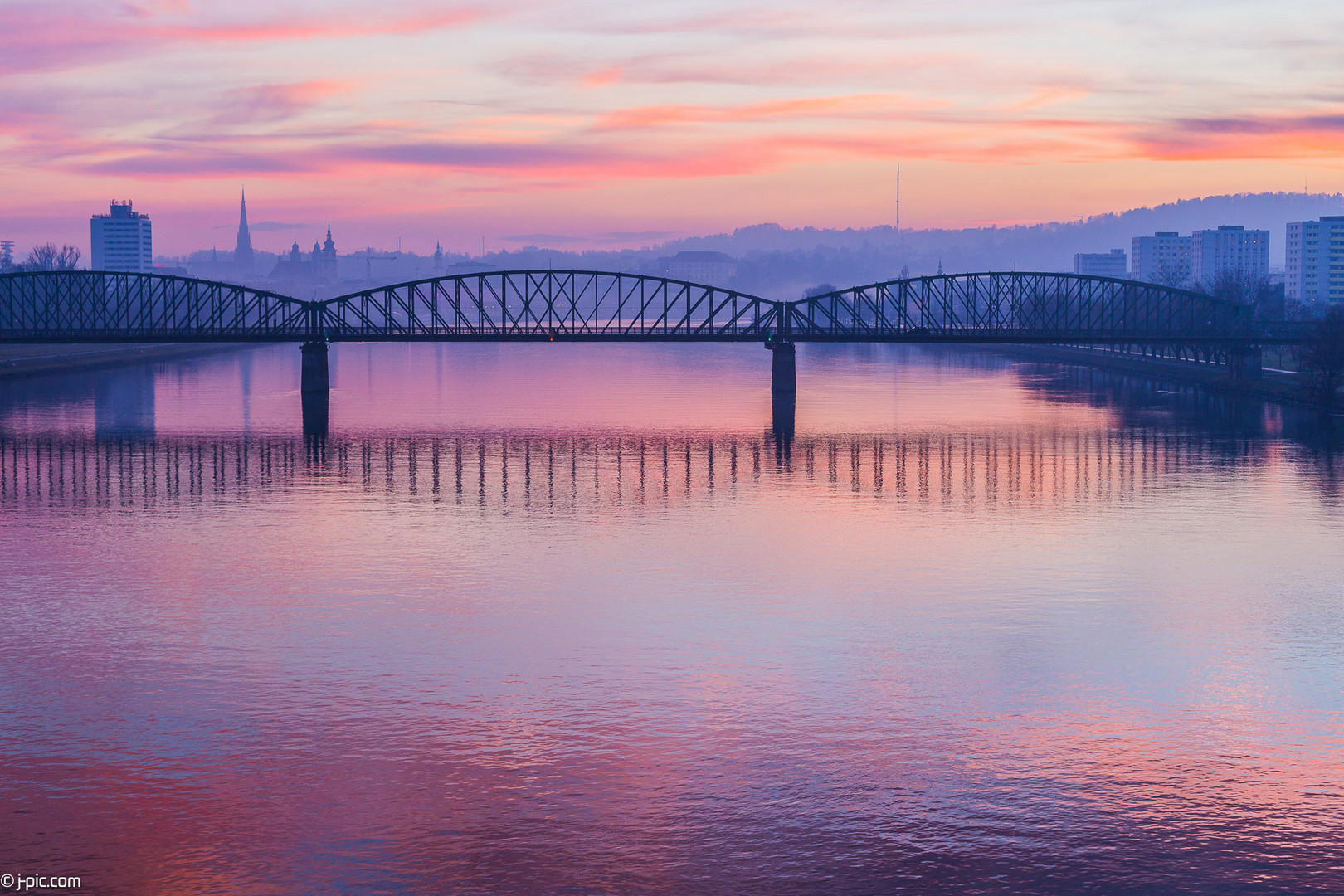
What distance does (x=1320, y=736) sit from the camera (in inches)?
1286

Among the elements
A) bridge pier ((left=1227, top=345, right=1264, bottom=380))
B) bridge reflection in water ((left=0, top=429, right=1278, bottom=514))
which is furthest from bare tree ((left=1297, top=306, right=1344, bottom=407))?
bridge reflection in water ((left=0, top=429, right=1278, bottom=514))

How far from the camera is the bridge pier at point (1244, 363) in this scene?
5915 inches

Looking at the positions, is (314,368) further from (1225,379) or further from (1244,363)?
(1244,363)

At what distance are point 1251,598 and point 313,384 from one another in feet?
352

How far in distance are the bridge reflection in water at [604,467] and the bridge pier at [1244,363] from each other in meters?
48.7

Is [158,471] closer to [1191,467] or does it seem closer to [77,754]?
[77,754]

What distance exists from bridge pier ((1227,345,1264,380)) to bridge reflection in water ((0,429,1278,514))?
160 ft

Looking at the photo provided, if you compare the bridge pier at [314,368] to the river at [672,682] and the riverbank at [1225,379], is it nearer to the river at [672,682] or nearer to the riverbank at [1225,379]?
the river at [672,682]

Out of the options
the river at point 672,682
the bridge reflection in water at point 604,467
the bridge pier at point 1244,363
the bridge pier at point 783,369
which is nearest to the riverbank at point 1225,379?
the bridge pier at point 1244,363

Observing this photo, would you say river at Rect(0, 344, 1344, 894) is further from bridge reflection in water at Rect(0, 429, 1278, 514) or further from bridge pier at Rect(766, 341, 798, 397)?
bridge pier at Rect(766, 341, 798, 397)

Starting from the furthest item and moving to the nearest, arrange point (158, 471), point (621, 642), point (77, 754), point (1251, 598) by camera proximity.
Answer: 1. point (158, 471)
2. point (1251, 598)
3. point (621, 642)
4. point (77, 754)

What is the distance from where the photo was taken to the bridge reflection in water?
7294cm

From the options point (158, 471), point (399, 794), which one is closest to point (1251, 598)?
point (399, 794)

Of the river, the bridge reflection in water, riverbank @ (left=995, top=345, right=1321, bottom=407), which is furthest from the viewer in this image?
riverbank @ (left=995, top=345, right=1321, bottom=407)
